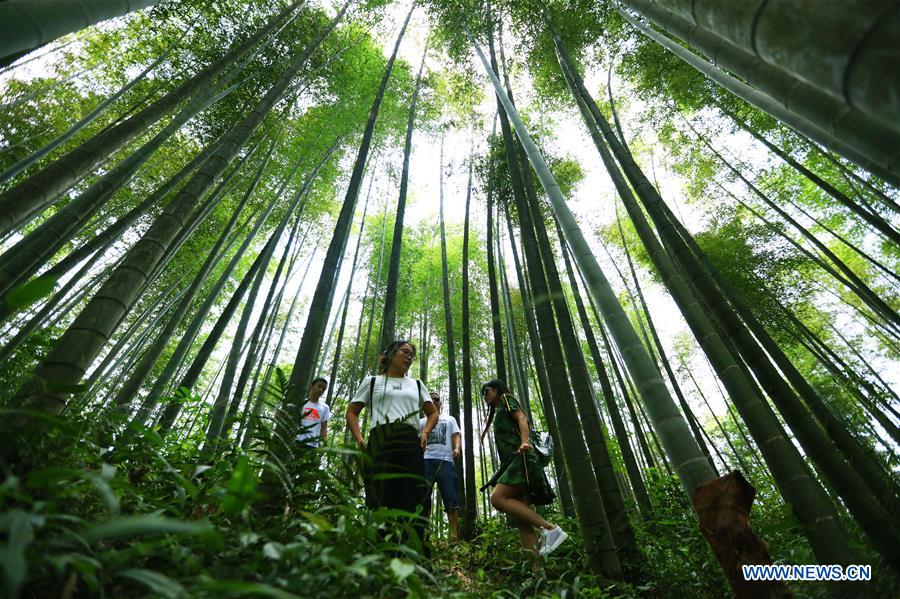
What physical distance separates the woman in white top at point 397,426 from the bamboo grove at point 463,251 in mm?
303

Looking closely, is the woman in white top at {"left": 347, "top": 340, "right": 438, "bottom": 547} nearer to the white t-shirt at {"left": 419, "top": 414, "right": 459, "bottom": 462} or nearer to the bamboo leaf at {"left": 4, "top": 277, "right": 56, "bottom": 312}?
the bamboo leaf at {"left": 4, "top": 277, "right": 56, "bottom": 312}

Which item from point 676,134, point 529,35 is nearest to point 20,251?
point 529,35

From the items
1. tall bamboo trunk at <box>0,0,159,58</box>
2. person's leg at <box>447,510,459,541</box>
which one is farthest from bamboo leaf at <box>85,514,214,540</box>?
person's leg at <box>447,510,459,541</box>

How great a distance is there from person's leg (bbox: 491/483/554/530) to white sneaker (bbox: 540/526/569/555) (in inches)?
2.4

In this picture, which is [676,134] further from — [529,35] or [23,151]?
[23,151]

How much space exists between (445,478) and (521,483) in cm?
154

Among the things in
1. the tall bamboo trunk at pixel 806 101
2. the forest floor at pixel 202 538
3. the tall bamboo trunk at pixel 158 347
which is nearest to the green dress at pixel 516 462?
the forest floor at pixel 202 538

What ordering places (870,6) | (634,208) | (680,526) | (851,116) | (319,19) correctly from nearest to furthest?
(870,6)
(851,116)
(680,526)
(634,208)
(319,19)

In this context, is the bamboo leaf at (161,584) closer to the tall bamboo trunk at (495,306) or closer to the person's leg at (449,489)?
the person's leg at (449,489)

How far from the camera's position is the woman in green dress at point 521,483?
2.14 m

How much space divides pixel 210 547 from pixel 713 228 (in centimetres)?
739

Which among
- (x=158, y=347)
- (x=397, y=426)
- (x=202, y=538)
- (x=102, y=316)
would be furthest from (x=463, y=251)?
(x=202, y=538)

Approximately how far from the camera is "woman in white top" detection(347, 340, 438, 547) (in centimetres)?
183

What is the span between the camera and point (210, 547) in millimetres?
780
